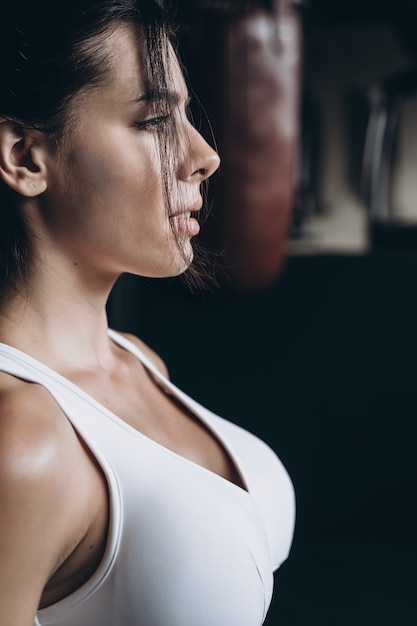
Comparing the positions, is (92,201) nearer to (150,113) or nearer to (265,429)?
(150,113)

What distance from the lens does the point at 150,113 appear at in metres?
0.64

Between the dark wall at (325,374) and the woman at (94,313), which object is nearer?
the woman at (94,313)

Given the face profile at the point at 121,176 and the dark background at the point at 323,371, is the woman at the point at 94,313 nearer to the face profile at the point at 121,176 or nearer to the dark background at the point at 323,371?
the face profile at the point at 121,176

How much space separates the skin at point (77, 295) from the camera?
51 centimetres

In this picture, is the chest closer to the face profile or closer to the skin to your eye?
the skin

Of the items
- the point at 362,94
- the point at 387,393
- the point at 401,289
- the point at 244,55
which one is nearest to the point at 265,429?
the point at 387,393

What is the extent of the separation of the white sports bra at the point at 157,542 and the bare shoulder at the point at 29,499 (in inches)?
1.8

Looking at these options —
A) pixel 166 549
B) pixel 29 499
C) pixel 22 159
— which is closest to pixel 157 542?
pixel 166 549

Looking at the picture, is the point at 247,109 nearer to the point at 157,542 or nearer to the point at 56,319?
the point at 56,319

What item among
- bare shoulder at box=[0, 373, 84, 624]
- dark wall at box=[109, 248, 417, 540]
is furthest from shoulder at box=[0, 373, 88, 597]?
dark wall at box=[109, 248, 417, 540]

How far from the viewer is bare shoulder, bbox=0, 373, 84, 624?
502 millimetres

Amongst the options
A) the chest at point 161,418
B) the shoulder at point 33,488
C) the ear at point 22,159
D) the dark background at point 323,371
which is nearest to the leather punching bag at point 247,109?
the dark background at point 323,371

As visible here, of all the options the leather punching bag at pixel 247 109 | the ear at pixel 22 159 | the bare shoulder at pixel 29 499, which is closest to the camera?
the bare shoulder at pixel 29 499

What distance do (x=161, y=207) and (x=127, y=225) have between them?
3 cm
